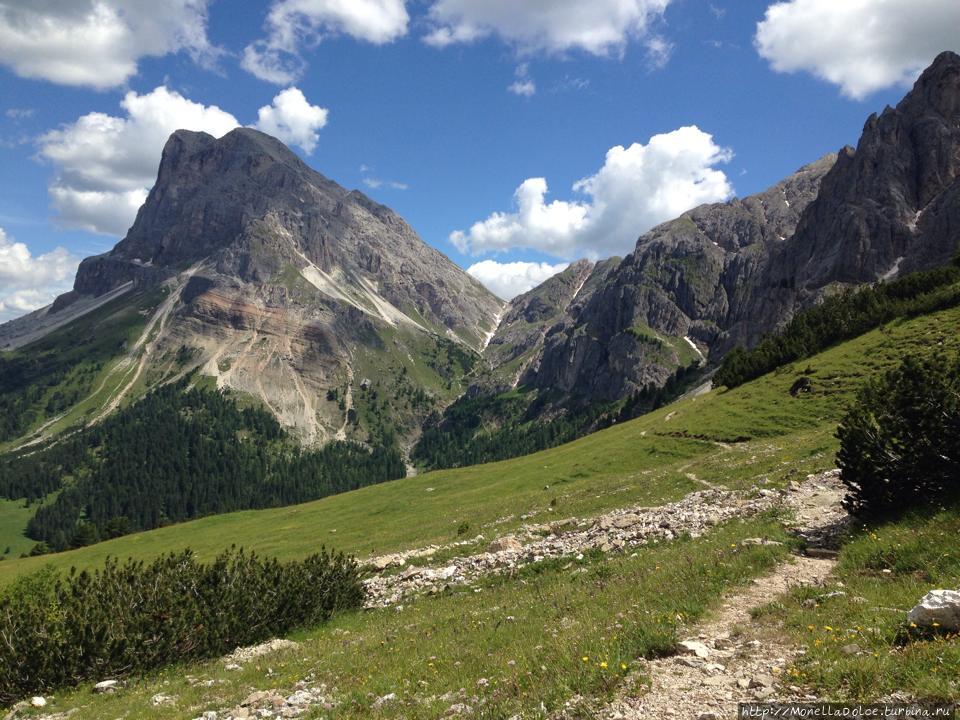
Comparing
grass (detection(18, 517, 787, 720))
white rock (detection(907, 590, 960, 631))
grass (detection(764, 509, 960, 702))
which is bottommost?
grass (detection(18, 517, 787, 720))

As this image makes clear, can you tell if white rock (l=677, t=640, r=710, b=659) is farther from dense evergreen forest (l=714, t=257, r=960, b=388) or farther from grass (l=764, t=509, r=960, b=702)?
dense evergreen forest (l=714, t=257, r=960, b=388)

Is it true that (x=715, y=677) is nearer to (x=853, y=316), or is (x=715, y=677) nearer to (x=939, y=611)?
(x=939, y=611)

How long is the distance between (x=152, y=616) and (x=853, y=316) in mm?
91370

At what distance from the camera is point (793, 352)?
76.8 m

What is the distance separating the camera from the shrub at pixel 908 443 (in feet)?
50.8

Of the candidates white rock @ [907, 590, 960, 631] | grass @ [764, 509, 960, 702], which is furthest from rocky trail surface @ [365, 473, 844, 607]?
white rock @ [907, 590, 960, 631]

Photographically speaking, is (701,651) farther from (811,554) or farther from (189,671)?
(189,671)

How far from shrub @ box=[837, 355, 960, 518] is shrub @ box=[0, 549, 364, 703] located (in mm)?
21223

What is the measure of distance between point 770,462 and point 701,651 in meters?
29.1

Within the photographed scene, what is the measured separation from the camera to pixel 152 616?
18828 mm

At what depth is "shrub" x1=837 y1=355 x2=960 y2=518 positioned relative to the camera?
15.5 metres

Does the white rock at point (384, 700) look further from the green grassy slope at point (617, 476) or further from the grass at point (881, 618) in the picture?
the green grassy slope at point (617, 476)

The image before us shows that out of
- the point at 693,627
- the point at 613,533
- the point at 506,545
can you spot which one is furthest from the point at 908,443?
the point at 506,545

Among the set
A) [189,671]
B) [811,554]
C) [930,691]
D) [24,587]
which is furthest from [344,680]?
[24,587]
